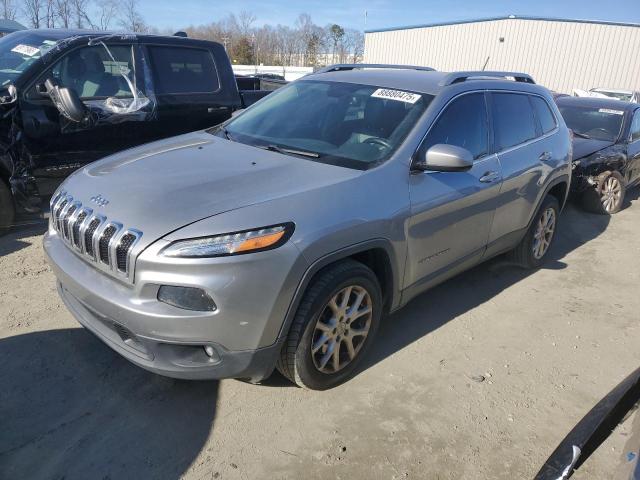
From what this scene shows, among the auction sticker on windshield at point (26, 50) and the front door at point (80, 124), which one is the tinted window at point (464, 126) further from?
the auction sticker on windshield at point (26, 50)

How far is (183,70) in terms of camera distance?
559 centimetres

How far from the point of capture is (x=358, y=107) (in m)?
3.44

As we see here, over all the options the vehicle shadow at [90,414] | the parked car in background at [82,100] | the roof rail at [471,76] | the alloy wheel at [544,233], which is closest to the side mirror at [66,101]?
the parked car in background at [82,100]

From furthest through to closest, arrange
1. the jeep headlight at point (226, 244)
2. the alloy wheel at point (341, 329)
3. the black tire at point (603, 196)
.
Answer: the black tire at point (603, 196)
the alloy wheel at point (341, 329)
the jeep headlight at point (226, 244)

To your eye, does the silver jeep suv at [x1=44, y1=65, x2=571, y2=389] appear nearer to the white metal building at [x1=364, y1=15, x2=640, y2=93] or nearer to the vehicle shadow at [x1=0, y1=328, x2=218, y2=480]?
the vehicle shadow at [x1=0, y1=328, x2=218, y2=480]

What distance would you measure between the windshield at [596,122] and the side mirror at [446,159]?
18.7ft

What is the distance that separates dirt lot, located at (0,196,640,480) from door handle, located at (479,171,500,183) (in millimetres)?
1094

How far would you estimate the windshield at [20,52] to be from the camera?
463cm

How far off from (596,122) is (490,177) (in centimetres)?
529

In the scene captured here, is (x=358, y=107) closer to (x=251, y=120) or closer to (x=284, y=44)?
(x=251, y=120)

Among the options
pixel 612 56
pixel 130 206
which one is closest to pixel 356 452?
pixel 130 206

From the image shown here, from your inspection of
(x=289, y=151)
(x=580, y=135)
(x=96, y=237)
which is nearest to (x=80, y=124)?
(x=289, y=151)

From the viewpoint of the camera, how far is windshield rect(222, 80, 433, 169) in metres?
3.10

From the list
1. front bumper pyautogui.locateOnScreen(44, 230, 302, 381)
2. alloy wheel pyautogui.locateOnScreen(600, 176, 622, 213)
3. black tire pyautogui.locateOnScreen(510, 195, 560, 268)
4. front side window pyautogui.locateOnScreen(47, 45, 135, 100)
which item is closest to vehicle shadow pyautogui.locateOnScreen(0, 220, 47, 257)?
front side window pyautogui.locateOnScreen(47, 45, 135, 100)
